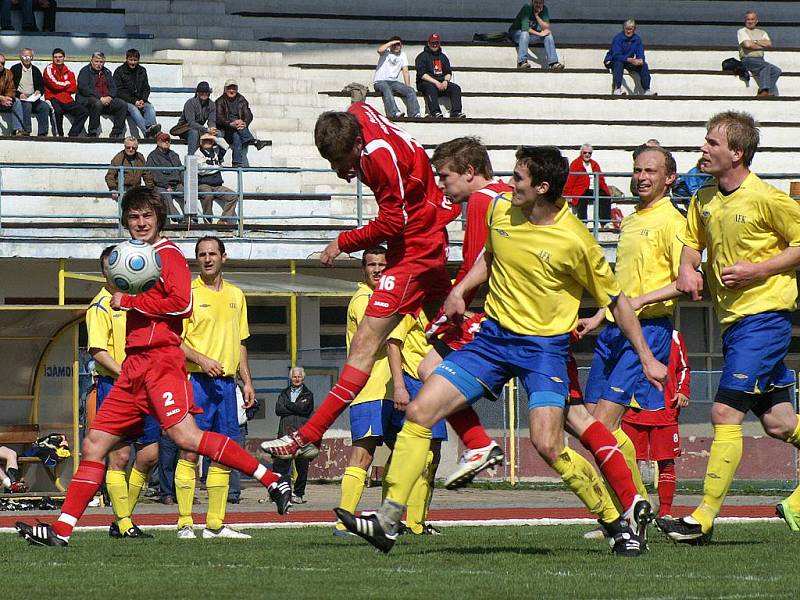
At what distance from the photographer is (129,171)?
2244 centimetres

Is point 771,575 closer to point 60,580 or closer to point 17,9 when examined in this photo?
point 60,580

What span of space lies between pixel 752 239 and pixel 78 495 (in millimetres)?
4251

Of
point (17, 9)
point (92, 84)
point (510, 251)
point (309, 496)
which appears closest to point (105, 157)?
point (92, 84)

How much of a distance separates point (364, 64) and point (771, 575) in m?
23.6

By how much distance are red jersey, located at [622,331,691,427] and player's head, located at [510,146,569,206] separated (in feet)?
9.68

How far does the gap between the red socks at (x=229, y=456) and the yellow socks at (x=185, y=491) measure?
1278 mm

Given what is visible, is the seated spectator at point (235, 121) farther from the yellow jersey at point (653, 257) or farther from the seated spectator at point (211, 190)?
the yellow jersey at point (653, 257)

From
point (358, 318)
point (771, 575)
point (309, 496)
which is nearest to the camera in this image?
point (771, 575)

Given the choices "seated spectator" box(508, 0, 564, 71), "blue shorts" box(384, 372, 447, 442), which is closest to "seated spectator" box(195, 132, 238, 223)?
"seated spectator" box(508, 0, 564, 71)

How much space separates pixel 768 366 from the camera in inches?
350

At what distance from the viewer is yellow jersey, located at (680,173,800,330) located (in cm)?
897

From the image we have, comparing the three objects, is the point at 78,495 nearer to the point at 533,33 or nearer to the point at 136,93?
the point at 136,93

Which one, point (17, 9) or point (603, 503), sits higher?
point (17, 9)

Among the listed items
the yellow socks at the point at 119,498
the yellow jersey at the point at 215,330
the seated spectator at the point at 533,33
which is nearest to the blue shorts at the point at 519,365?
the yellow socks at the point at 119,498
